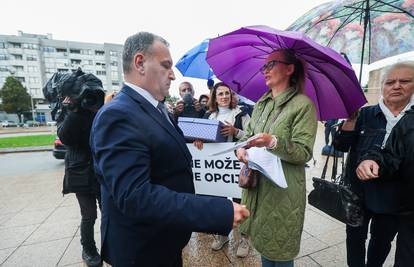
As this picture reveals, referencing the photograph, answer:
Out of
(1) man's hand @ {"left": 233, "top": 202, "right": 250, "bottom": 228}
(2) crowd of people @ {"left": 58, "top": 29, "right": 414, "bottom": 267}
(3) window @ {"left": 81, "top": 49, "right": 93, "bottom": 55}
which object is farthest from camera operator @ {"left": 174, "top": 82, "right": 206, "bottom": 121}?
(3) window @ {"left": 81, "top": 49, "right": 93, "bottom": 55}

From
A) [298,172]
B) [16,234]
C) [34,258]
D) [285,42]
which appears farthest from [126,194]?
[16,234]

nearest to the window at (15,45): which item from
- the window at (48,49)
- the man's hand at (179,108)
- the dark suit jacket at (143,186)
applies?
the window at (48,49)

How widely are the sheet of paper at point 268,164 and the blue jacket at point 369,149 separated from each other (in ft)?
3.03

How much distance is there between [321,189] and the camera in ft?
6.79

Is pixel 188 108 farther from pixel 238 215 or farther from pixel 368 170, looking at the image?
pixel 238 215

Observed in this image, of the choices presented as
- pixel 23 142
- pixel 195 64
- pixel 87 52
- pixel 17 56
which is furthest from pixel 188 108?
pixel 87 52

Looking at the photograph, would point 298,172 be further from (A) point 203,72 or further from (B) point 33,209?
(B) point 33,209

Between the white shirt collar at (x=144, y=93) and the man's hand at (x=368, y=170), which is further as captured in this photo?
the man's hand at (x=368, y=170)

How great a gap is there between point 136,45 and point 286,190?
1368mm

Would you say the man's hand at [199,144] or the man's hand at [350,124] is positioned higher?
the man's hand at [350,124]

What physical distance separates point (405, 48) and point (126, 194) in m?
2.53

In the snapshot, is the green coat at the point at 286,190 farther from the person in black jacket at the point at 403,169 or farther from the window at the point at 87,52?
the window at the point at 87,52

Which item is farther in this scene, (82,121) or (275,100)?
(82,121)

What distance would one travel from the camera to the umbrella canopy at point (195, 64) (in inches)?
186
